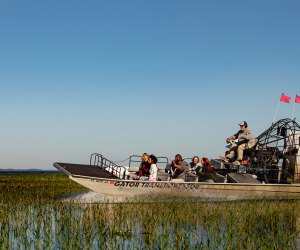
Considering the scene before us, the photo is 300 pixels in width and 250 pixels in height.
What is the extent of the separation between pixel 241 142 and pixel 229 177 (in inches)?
Result: 89.9

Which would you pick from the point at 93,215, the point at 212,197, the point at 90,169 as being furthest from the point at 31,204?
the point at 212,197

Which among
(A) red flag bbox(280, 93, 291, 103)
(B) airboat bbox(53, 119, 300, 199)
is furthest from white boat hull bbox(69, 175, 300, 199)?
(A) red flag bbox(280, 93, 291, 103)

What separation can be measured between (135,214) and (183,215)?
1406 millimetres

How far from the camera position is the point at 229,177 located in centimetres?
1912

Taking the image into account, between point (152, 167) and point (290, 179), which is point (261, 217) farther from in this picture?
point (290, 179)

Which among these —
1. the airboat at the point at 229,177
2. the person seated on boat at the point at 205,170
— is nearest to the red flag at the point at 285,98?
the airboat at the point at 229,177

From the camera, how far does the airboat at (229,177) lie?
17172mm

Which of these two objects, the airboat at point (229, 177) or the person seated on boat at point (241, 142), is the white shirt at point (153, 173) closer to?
the airboat at point (229, 177)

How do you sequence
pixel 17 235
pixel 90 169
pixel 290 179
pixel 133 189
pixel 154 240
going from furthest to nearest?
pixel 290 179
pixel 90 169
pixel 133 189
pixel 17 235
pixel 154 240

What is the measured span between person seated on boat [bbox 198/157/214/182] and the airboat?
0.19 m

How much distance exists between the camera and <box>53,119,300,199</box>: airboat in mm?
17172

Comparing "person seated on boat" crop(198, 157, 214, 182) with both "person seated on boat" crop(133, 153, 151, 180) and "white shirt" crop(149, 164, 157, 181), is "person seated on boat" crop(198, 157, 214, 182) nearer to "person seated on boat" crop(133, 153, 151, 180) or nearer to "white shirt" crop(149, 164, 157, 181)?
"person seated on boat" crop(133, 153, 151, 180)

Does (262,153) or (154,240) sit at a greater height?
(262,153)

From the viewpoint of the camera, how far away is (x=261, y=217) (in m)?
12.5
